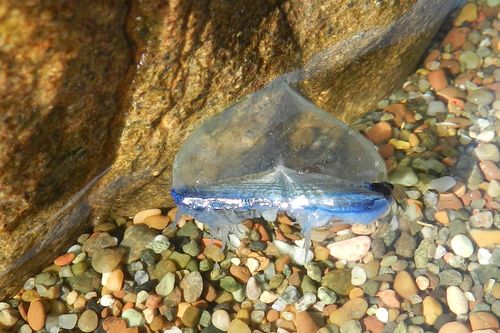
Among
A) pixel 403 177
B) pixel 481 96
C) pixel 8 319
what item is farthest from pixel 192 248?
pixel 481 96

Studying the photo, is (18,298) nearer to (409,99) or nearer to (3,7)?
(3,7)

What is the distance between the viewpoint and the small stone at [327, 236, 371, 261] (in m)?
3.01

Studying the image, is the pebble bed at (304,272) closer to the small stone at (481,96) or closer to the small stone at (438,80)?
the small stone at (481,96)

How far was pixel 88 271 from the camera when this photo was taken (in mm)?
3021

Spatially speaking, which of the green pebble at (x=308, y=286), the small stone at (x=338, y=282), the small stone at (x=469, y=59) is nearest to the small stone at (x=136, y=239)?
the green pebble at (x=308, y=286)

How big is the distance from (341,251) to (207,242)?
716 millimetres

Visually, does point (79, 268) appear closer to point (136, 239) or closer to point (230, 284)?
point (136, 239)

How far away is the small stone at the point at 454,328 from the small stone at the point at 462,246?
0.39 meters

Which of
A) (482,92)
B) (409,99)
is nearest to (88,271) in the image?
(409,99)

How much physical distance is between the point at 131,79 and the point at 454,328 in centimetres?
189

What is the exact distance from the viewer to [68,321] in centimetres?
287

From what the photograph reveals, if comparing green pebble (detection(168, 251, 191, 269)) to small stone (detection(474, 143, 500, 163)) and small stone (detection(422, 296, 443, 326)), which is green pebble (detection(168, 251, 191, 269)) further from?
small stone (detection(474, 143, 500, 163))

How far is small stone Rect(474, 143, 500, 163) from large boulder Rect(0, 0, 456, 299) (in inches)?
27.9

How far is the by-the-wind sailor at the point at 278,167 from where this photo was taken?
2.49m
